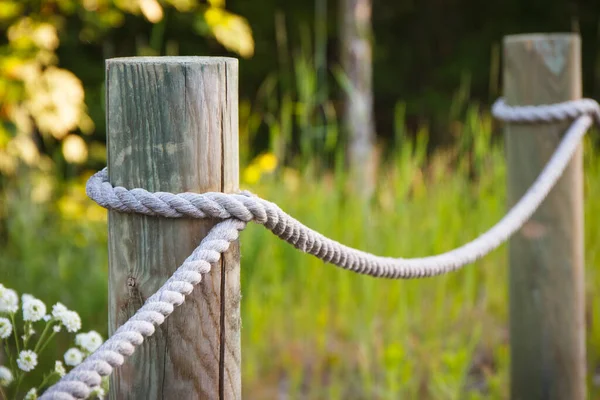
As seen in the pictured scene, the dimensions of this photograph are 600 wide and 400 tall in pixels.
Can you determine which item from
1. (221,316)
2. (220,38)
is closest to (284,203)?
(220,38)

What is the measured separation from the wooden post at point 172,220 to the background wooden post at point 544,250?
126cm

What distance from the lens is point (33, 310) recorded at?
4.65ft

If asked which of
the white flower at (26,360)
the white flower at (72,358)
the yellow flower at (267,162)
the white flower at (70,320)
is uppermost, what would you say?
the yellow flower at (267,162)

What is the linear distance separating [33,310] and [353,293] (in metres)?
1.85

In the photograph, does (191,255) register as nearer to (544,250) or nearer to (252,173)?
(544,250)

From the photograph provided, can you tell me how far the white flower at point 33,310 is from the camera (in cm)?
140

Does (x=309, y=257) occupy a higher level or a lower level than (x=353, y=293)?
higher

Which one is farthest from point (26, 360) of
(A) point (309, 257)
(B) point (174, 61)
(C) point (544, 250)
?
(A) point (309, 257)

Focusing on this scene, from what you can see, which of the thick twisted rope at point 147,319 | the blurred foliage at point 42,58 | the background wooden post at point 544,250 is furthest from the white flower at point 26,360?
the blurred foliage at point 42,58

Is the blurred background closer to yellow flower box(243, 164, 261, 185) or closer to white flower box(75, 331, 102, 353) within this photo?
yellow flower box(243, 164, 261, 185)

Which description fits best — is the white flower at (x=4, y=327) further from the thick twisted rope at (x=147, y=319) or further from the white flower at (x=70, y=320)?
the thick twisted rope at (x=147, y=319)

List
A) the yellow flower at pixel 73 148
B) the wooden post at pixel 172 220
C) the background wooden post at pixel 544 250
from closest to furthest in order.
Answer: the wooden post at pixel 172 220 < the background wooden post at pixel 544 250 < the yellow flower at pixel 73 148

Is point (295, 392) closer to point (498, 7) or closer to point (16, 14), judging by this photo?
point (16, 14)

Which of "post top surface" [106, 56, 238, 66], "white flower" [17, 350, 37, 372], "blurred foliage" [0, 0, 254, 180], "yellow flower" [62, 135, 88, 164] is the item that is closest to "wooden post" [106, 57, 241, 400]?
"post top surface" [106, 56, 238, 66]
